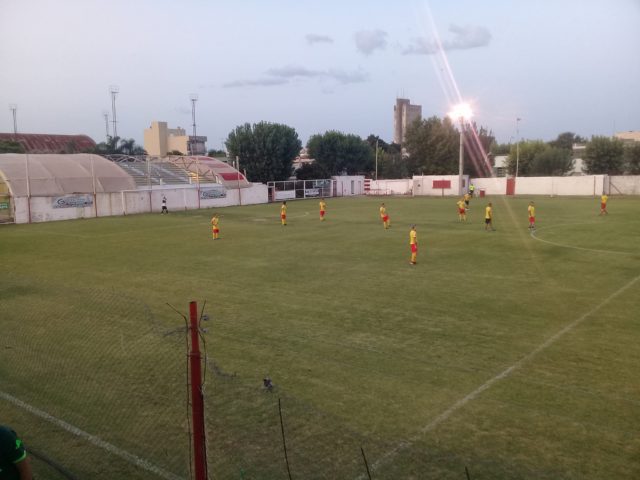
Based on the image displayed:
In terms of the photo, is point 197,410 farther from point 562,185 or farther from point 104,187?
point 562,185

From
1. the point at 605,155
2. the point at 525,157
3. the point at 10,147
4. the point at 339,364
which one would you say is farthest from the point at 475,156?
the point at 339,364

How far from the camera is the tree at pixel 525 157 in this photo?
8331 cm

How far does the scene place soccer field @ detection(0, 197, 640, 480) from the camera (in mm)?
6797

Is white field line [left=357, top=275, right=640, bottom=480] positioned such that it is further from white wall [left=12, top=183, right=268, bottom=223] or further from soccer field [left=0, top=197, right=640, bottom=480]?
white wall [left=12, top=183, right=268, bottom=223]

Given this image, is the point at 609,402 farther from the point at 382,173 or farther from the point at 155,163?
the point at 382,173

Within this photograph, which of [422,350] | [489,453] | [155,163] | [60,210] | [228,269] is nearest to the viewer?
[489,453]

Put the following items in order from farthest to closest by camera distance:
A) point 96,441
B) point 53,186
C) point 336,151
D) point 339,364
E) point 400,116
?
point 400,116, point 336,151, point 53,186, point 339,364, point 96,441

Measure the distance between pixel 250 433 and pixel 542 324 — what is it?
7847mm

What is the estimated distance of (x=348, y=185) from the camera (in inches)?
2931

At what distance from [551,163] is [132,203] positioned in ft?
199

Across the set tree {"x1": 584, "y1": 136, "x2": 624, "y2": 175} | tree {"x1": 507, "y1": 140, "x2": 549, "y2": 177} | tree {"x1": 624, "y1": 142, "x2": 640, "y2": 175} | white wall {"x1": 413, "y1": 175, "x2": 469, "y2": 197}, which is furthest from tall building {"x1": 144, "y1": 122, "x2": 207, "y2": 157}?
tree {"x1": 624, "y1": 142, "x2": 640, "y2": 175}

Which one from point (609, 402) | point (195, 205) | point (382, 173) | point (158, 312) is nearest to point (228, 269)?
point (158, 312)

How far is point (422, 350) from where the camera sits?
10.6m

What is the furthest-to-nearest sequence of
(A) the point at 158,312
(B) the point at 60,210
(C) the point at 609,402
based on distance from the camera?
(B) the point at 60,210 < (A) the point at 158,312 < (C) the point at 609,402
